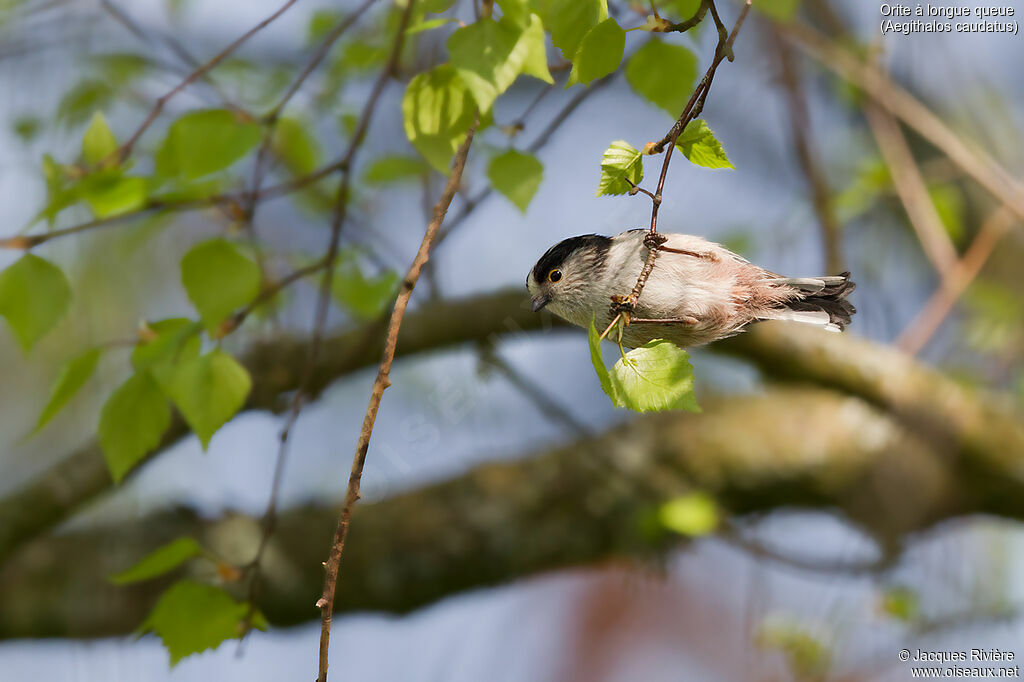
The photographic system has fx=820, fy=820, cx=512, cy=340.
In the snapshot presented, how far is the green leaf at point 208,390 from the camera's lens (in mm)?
1246

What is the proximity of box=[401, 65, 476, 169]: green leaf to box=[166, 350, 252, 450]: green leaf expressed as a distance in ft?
1.49

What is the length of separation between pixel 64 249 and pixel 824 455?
2712 millimetres

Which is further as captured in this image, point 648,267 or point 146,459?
point 146,459

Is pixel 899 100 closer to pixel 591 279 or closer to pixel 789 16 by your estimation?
pixel 789 16

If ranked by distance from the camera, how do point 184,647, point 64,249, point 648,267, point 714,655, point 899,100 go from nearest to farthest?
point 648,267, point 184,647, point 64,249, point 899,100, point 714,655

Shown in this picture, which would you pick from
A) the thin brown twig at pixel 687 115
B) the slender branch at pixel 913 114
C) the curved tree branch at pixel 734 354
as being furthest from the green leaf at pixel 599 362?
the slender branch at pixel 913 114

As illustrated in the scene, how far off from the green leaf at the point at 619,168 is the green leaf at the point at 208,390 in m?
0.69

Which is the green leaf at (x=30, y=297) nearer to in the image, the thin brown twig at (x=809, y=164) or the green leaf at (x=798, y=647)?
the thin brown twig at (x=809, y=164)

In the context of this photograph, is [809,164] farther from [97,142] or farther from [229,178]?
[97,142]

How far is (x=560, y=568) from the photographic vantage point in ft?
10.3

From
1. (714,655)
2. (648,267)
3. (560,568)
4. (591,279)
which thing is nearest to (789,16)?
(591,279)

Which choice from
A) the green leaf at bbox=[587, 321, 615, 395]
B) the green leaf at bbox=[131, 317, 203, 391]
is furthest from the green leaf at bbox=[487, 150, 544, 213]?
the green leaf at bbox=[131, 317, 203, 391]

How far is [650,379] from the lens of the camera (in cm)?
89

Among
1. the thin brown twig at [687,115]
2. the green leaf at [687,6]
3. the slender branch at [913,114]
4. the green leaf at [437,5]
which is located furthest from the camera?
the slender branch at [913,114]
